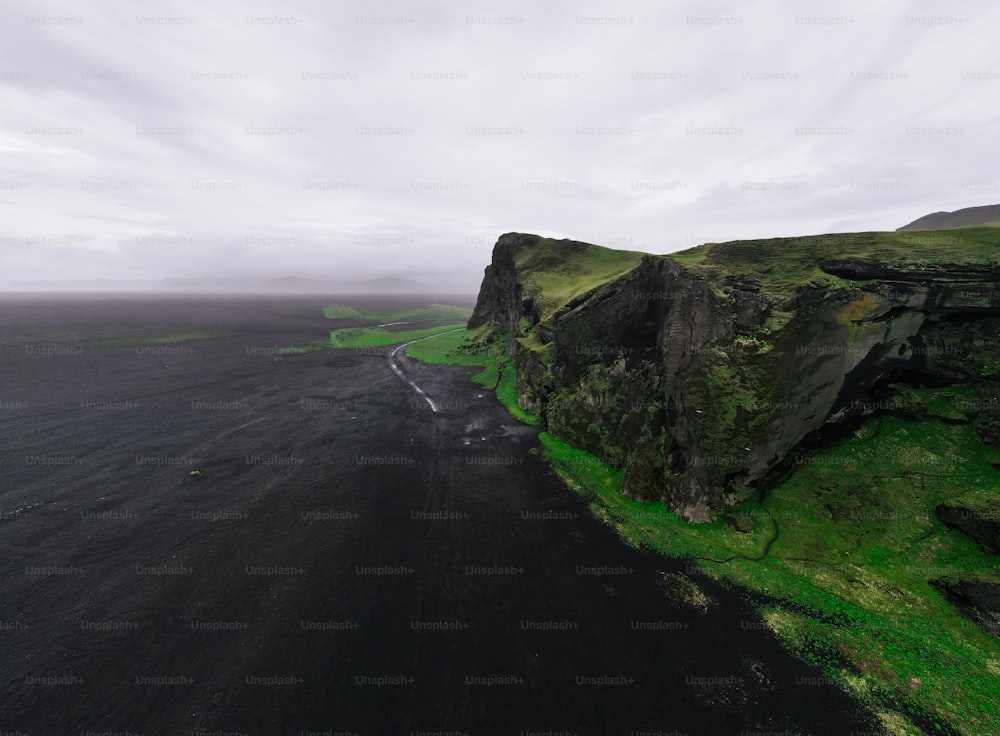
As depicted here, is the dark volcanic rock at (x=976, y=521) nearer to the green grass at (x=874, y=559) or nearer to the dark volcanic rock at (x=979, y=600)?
the green grass at (x=874, y=559)

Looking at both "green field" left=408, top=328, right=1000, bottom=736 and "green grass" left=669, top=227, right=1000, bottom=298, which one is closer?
"green field" left=408, top=328, right=1000, bottom=736

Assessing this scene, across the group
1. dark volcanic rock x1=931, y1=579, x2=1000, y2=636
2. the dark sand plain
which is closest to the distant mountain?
dark volcanic rock x1=931, y1=579, x2=1000, y2=636

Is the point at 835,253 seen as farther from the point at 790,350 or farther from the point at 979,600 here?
the point at 979,600

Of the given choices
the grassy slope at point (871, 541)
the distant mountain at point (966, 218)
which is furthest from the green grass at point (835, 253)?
the distant mountain at point (966, 218)

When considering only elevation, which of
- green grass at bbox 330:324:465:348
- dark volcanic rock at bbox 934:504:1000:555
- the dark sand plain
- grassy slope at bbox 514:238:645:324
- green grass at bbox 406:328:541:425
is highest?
grassy slope at bbox 514:238:645:324

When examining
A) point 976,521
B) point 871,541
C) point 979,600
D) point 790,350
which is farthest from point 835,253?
point 979,600

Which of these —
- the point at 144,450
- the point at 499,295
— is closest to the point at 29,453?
the point at 144,450

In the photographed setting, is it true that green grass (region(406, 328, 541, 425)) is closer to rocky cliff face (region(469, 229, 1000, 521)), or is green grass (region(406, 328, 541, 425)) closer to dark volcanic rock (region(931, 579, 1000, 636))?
rocky cliff face (region(469, 229, 1000, 521))
